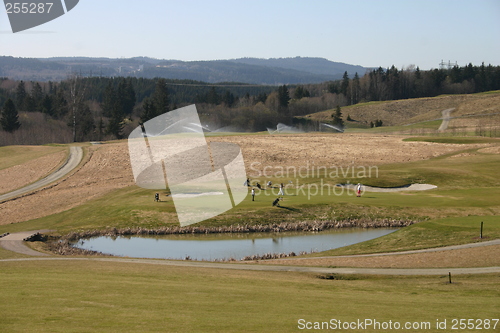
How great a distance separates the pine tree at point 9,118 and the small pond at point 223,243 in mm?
99609

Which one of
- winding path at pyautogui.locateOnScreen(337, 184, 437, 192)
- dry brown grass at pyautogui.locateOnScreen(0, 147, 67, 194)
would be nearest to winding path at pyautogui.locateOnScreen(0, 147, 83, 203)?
dry brown grass at pyautogui.locateOnScreen(0, 147, 67, 194)

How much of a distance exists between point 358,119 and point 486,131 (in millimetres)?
54804

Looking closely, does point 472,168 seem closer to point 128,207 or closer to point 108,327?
point 128,207

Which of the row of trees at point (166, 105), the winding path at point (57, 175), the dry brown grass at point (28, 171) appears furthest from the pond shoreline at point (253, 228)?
the row of trees at point (166, 105)

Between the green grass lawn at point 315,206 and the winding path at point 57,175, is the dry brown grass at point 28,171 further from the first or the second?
the green grass lawn at point 315,206

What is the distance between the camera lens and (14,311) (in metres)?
15.4

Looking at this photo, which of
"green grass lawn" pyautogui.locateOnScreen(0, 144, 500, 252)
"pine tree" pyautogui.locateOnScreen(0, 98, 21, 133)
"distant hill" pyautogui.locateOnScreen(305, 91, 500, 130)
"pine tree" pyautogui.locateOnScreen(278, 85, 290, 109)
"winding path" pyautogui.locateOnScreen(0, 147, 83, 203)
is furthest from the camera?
"pine tree" pyautogui.locateOnScreen(278, 85, 290, 109)

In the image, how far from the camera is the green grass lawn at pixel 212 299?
14812mm

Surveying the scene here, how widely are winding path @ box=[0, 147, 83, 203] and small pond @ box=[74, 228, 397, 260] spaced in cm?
2449

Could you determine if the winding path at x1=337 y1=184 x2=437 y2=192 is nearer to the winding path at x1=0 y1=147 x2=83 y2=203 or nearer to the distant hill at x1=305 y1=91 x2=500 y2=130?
the winding path at x1=0 y1=147 x2=83 y2=203

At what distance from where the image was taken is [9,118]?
12756 centimetres

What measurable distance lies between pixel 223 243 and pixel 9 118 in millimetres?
106780

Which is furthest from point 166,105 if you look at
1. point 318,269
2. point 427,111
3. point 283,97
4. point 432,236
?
point 318,269

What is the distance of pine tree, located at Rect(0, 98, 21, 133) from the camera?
127125 mm
